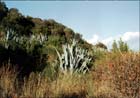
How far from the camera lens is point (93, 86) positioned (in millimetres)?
14234

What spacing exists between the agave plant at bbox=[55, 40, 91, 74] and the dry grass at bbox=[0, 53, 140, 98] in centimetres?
340

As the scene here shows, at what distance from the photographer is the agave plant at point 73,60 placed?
17.9 m

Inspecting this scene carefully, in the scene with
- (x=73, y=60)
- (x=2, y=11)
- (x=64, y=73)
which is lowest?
(x=2, y=11)

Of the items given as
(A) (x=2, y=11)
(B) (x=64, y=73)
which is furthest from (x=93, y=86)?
(A) (x=2, y=11)

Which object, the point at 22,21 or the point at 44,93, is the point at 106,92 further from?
the point at 22,21

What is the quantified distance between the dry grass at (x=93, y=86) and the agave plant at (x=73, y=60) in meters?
3.40

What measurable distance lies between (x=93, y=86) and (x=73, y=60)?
4095mm

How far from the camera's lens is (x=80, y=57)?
61.1ft

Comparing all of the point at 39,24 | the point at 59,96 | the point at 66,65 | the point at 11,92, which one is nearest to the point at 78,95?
the point at 59,96

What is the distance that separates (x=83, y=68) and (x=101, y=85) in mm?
4129

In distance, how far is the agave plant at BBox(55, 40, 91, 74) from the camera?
17.9 m

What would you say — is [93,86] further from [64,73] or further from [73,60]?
[73,60]

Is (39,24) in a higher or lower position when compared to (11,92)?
lower

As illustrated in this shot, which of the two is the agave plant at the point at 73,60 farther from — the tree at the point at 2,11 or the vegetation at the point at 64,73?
the tree at the point at 2,11
